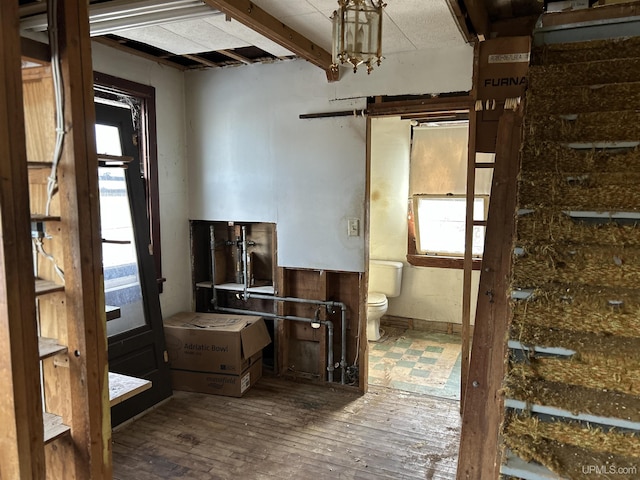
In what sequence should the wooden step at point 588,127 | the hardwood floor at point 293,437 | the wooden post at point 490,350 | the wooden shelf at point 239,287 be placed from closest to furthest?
the wooden post at point 490,350 → the wooden step at point 588,127 → the hardwood floor at point 293,437 → the wooden shelf at point 239,287

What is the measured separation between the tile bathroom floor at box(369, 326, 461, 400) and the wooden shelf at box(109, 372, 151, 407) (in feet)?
7.49

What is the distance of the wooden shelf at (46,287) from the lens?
1.40m

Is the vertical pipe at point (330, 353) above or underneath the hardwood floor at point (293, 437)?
above

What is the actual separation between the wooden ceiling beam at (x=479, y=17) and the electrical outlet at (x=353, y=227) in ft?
4.84

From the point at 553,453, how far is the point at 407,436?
162 cm

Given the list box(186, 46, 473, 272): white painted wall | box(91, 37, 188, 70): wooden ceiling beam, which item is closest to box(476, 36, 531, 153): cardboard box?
box(186, 46, 473, 272): white painted wall

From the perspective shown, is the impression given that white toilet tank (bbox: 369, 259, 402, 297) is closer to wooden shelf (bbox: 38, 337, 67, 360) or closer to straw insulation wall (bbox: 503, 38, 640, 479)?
straw insulation wall (bbox: 503, 38, 640, 479)

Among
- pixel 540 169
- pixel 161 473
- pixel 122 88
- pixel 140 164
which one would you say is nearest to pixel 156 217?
pixel 140 164

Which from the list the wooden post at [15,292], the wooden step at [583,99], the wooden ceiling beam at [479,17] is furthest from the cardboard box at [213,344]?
the wooden ceiling beam at [479,17]

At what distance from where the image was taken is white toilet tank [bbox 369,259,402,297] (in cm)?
500

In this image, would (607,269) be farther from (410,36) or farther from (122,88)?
(122,88)

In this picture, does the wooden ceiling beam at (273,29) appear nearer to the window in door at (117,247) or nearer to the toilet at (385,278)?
the window in door at (117,247)

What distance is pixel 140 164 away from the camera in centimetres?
351

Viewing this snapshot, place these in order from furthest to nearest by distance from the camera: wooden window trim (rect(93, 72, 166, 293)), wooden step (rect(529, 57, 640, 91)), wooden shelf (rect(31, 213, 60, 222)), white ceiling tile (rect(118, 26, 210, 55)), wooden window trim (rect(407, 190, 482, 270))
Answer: wooden window trim (rect(407, 190, 482, 270)) < wooden window trim (rect(93, 72, 166, 293)) < white ceiling tile (rect(118, 26, 210, 55)) < wooden step (rect(529, 57, 640, 91)) < wooden shelf (rect(31, 213, 60, 222))
